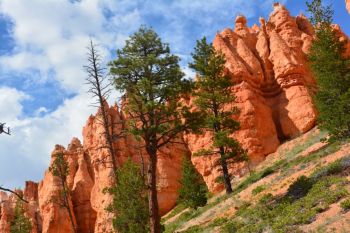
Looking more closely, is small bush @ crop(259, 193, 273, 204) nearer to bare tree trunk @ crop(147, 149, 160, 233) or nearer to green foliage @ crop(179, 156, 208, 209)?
bare tree trunk @ crop(147, 149, 160, 233)

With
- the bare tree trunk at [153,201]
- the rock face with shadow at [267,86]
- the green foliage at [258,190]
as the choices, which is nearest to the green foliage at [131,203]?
the bare tree trunk at [153,201]

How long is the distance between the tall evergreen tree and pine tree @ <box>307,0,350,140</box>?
1187 cm

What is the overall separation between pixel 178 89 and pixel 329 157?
10.7 metres

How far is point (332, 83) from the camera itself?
29.0 metres

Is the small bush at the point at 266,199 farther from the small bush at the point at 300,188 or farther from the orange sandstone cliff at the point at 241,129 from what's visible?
the orange sandstone cliff at the point at 241,129

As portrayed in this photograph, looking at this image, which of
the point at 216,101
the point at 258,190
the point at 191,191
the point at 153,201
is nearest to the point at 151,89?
the point at 153,201

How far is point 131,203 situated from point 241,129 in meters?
26.0

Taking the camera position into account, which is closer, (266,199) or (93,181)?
(266,199)

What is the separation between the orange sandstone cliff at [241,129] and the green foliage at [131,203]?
1623 centimetres

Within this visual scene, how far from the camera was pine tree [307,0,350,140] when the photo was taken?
90.4 ft

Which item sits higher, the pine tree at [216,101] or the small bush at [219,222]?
the pine tree at [216,101]

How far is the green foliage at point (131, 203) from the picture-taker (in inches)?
979

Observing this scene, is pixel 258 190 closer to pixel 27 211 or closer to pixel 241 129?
pixel 241 129

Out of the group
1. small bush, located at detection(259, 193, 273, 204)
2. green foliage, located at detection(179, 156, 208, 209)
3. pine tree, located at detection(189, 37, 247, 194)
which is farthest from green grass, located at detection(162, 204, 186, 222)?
small bush, located at detection(259, 193, 273, 204)
